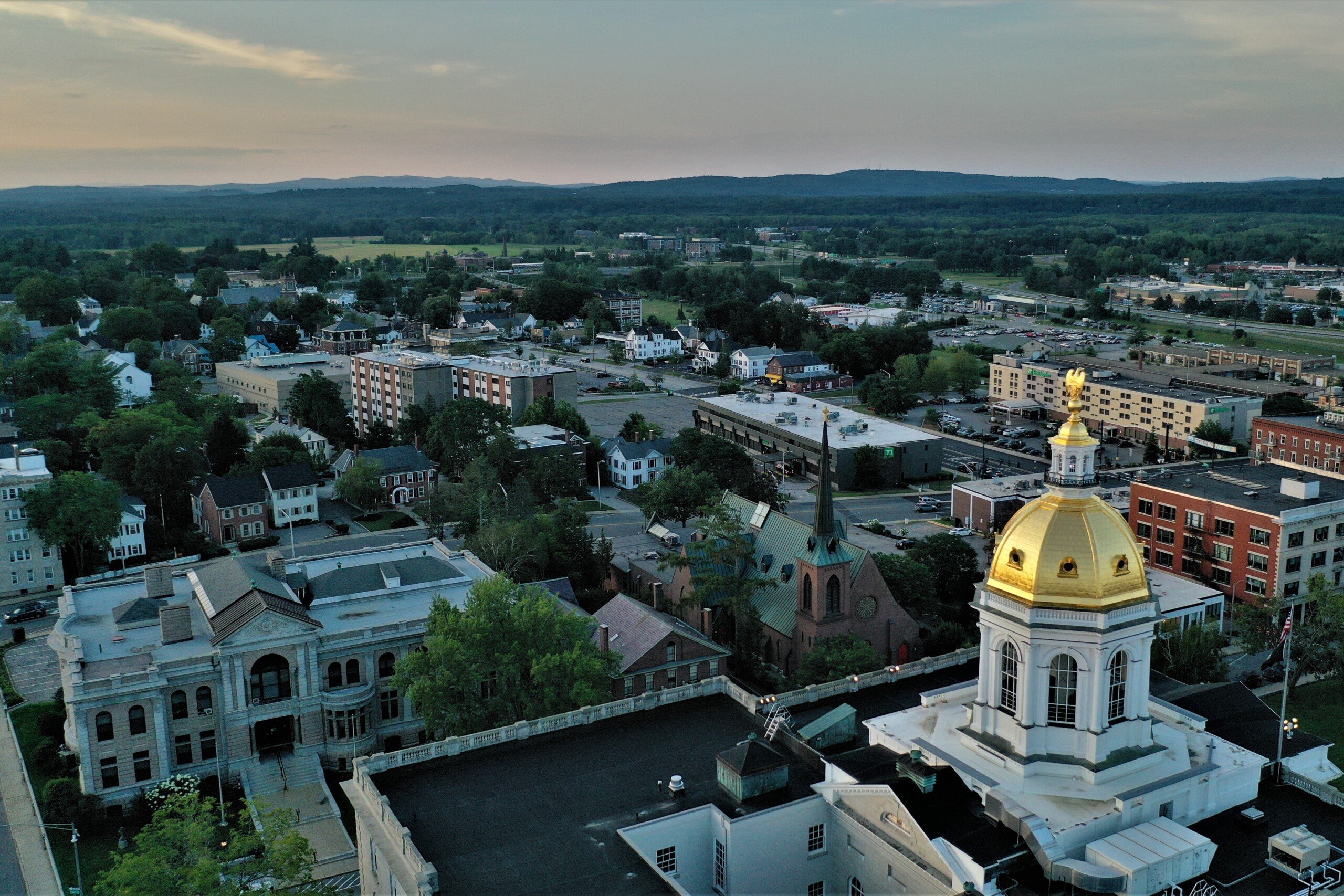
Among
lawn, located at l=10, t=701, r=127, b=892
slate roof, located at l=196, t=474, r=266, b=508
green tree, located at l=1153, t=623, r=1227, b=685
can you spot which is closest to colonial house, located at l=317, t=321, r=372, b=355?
slate roof, located at l=196, t=474, r=266, b=508

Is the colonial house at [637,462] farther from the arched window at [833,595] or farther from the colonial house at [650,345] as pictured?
the colonial house at [650,345]

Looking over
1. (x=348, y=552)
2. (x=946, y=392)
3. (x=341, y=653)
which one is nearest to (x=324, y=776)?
(x=341, y=653)

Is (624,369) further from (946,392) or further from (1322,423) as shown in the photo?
(1322,423)

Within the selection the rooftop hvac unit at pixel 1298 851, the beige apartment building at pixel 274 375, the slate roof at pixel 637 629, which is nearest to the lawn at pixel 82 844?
the slate roof at pixel 637 629

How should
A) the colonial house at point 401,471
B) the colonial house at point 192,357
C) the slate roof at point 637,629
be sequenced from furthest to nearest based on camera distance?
the colonial house at point 192,357
the colonial house at point 401,471
the slate roof at point 637,629

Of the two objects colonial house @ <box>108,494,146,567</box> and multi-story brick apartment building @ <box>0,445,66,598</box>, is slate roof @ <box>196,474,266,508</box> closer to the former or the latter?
colonial house @ <box>108,494,146,567</box>

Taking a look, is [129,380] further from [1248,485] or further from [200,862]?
[1248,485]
